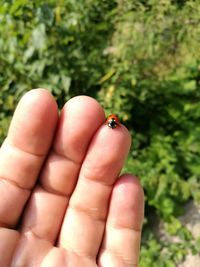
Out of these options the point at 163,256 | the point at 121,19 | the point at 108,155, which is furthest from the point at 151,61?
the point at 108,155

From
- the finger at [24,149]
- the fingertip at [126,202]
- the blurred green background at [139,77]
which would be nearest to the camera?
the finger at [24,149]

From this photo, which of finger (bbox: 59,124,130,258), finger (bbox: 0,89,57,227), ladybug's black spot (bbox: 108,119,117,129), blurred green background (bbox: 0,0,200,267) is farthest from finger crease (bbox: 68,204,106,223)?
blurred green background (bbox: 0,0,200,267)

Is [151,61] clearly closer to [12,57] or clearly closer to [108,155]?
[12,57]

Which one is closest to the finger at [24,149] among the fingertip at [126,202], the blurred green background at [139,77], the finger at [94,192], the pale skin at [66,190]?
the pale skin at [66,190]

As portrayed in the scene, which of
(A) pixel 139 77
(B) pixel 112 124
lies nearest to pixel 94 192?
(B) pixel 112 124

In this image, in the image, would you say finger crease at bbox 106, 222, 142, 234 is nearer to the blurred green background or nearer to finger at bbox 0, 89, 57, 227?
finger at bbox 0, 89, 57, 227

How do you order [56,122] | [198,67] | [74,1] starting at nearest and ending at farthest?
[56,122], [74,1], [198,67]

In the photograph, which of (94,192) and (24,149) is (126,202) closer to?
(94,192)

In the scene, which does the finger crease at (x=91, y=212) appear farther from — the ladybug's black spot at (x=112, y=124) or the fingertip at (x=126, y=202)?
the ladybug's black spot at (x=112, y=124)
